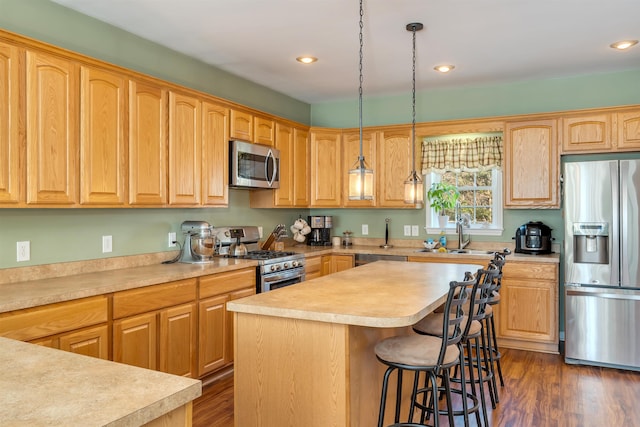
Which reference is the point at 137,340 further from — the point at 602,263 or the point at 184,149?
the point at 602,263

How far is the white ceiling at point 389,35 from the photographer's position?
316 centimetres

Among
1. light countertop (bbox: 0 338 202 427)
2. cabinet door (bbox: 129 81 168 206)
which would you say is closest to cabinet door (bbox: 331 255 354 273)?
cabinet door (bbox: 129 81 168 206)

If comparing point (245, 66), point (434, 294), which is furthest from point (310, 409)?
point (245, 66)

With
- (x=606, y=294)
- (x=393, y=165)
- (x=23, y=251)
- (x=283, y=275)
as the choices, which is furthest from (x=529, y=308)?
(x=23, y=251)

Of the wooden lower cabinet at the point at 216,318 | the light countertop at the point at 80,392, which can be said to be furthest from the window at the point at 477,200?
the light countertop at the point at 80,392

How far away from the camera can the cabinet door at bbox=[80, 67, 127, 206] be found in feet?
9.55

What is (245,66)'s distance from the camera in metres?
4.46

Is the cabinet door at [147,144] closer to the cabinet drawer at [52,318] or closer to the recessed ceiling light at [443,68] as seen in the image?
the cabinet drawer at [52,318]

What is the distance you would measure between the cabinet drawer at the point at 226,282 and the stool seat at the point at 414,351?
1656mm

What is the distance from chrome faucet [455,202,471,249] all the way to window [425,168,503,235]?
0.14 feet

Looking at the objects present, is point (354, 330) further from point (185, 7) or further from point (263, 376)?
point (185, 7)

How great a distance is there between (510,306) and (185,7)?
3.74m

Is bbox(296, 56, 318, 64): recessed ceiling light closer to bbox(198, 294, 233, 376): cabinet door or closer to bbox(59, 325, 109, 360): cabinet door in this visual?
bbox(198, 294, 233, 376): cabinet door

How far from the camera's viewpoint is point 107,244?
342 cm
